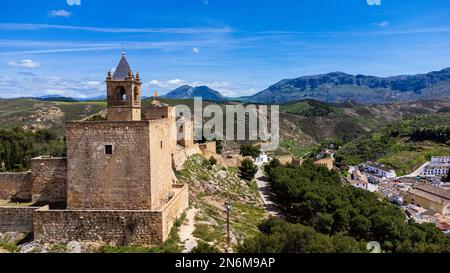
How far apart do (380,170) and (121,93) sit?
93.4 m

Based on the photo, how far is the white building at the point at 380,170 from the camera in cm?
9962

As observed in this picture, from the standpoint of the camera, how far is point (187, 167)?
118ft

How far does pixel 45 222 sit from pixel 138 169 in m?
4.97

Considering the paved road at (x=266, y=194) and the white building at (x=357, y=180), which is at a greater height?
the paved road at (x=266, y=194)

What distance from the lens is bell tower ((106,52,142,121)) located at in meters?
21.1

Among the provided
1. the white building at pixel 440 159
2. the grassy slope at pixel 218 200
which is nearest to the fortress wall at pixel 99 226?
the grassy slope at pixel 218 200

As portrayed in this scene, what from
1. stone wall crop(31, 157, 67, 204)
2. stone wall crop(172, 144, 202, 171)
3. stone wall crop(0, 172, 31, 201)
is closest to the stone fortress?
stone wall crop(31, 157, 67, 204)

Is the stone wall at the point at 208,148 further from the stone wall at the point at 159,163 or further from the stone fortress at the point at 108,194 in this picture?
the stone fortress at the point at 108,194

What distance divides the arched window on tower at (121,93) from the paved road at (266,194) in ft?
64.1

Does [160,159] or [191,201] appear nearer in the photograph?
[160,159]

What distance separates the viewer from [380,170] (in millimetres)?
101375
